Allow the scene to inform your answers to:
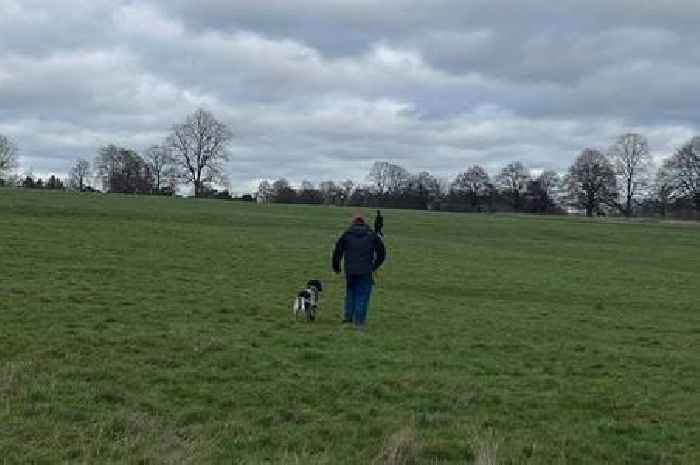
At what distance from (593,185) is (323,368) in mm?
124417

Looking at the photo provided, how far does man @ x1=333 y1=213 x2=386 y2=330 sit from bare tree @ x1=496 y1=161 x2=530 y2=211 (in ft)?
433

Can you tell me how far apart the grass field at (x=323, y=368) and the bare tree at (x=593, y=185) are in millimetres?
104632

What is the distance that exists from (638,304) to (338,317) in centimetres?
1207

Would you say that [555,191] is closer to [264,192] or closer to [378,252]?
[264,192]

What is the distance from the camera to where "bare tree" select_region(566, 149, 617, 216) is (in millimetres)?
128250

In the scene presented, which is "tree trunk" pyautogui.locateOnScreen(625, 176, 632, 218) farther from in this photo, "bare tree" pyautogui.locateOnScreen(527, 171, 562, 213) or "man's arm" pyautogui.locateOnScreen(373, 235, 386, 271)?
"man's arm" pyautogui.locateOnScreen(373, 235, 386, 271)

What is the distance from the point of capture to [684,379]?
12.2 meters

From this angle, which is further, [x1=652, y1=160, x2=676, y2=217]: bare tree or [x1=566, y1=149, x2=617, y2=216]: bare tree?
[x1=566, y1=149, x2=617, y2=216]: bare tree

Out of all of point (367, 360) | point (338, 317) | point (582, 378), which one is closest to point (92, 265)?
point (338, 317)

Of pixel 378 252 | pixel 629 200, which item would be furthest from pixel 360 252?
pixel 629 200

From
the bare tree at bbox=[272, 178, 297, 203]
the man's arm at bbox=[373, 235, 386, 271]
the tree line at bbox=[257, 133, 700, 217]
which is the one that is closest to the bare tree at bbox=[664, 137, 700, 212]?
the tree line at bbox=[257, 133, 700, 217]

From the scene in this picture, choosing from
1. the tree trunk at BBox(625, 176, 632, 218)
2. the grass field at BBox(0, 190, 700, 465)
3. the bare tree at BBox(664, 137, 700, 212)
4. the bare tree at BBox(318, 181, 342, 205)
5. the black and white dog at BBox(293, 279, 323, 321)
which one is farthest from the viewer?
the bare tree at BBox(318, 181, 342, 205)

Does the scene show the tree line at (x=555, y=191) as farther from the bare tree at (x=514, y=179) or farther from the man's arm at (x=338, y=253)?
the man's arm at (x=338, y=253)

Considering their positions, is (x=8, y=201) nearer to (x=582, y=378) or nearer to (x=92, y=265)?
(x=92, y=265)
